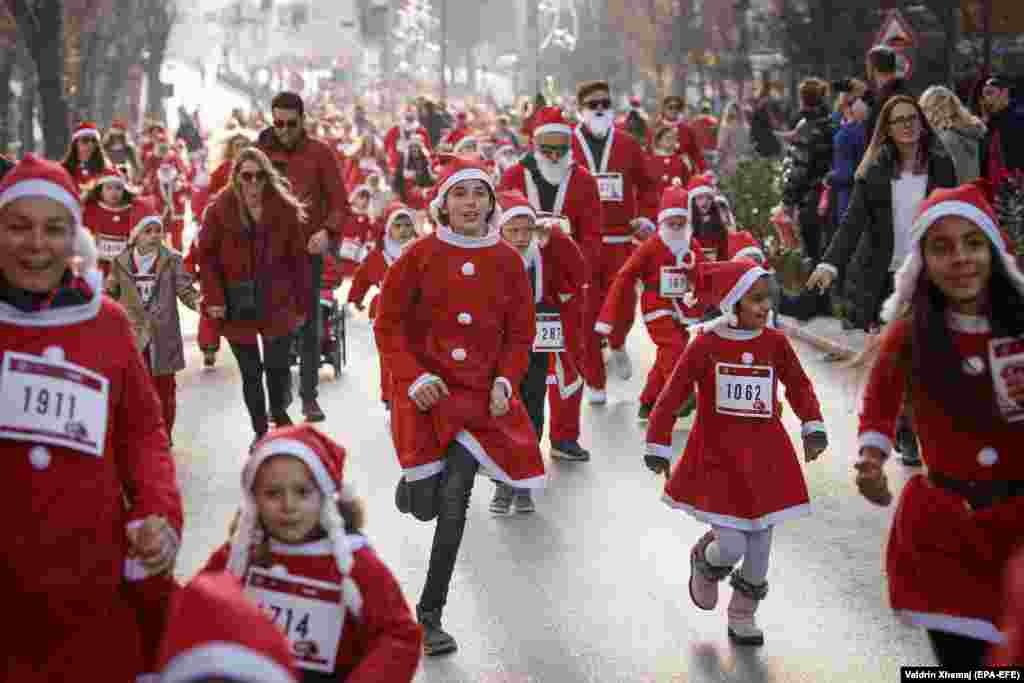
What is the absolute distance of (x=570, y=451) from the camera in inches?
490

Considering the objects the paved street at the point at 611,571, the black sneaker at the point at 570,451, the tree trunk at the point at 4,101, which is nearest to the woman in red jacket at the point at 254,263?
the paved street at the point at 611,571

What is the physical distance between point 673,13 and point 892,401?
51213mm

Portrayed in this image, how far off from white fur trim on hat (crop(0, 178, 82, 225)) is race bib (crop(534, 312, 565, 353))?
6.44 metres

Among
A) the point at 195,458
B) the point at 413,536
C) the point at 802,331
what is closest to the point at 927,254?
the point at 413,536

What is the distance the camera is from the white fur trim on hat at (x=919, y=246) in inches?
218

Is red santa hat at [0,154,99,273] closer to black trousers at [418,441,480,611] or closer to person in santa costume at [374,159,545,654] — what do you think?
person in santa costume at [374,159,545,654]

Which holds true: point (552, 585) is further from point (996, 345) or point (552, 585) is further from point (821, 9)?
point (821, 9)

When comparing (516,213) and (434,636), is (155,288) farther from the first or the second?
(434,636)

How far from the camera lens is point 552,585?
9062mm

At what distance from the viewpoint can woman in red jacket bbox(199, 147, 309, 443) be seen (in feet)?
38.8

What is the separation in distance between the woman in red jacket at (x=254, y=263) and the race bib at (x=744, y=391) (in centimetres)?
444

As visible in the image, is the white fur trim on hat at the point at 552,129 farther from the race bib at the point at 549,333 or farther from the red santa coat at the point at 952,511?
the red santa coat at the point at 952,511

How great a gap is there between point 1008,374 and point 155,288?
778cm

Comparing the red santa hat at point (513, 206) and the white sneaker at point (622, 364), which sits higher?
the red santa hat at point (513, 206)
